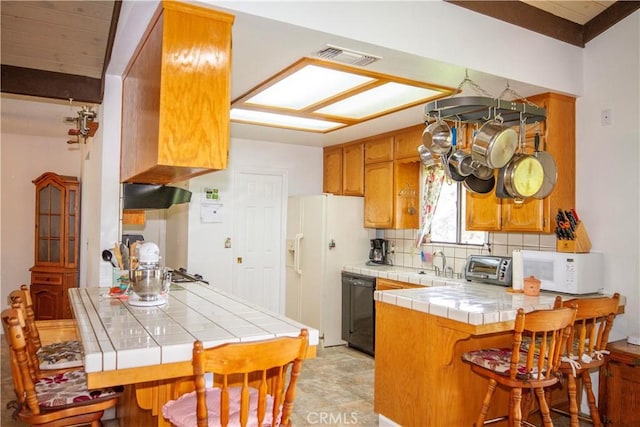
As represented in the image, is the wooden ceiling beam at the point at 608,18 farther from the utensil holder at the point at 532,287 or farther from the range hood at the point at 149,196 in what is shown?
the range hood at the point at 149,196

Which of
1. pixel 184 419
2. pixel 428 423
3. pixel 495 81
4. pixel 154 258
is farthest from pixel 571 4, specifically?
pixel 184 419

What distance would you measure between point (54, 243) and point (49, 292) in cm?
59

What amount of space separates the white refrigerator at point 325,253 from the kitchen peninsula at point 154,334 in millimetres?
2505

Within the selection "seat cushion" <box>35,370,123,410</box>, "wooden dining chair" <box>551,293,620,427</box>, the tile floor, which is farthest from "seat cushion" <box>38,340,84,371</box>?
"wooden dining chair" <box>551,293,620,427</box>

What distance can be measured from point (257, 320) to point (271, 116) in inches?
105

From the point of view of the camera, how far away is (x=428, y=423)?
2738mm

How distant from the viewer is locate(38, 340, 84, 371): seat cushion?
2264 mm

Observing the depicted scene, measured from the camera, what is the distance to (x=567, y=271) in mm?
3195

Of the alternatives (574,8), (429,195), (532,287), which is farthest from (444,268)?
(574,8)

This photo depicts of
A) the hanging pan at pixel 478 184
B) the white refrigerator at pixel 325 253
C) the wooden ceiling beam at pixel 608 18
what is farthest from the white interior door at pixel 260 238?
the wooden ceiling beam at pixel 608 18

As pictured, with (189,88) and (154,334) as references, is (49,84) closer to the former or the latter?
(189,88)

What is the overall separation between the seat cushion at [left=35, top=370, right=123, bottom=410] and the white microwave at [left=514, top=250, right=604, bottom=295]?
111 inches

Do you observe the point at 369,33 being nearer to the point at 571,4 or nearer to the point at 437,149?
the point at 437,149

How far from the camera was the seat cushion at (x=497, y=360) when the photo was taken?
2428 mm
